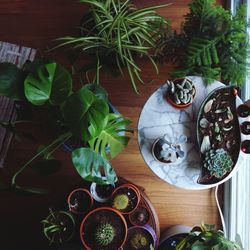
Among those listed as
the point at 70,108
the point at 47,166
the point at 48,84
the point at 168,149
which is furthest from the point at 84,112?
the point at 168,149

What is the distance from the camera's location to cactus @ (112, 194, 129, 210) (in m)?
1.46

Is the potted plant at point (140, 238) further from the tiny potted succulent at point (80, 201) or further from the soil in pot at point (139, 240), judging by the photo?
the tiny potted succulent at point (80, 201)

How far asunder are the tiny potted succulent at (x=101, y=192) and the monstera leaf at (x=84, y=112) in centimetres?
40

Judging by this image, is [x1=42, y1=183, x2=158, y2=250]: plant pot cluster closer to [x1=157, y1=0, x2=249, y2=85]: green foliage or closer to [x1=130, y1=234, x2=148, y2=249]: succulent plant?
[x1=130, y1=234, x2=148, y2=249]: succulent plant

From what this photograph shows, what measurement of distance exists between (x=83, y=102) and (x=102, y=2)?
0.68m

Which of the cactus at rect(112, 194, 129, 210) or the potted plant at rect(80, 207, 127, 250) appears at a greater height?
the cactus at rect(112, 194, 129, 210)

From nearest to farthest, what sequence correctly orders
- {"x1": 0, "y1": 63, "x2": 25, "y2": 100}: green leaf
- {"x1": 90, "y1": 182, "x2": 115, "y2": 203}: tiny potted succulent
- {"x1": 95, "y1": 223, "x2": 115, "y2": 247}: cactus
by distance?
{"x1": 0, "y1": 63, "x2": 25, "y2": 100}: green leaf, {"x1": 95, "y1": 223, "x2": 115, "y2": 247}: cactus, {"x1": 90, "y1": 182, "x2": 115, "y2": 203}: tiny potted succulent

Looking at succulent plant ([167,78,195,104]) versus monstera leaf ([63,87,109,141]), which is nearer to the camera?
monstera leaf ([63,87,109,141])

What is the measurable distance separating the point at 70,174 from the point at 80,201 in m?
0.36

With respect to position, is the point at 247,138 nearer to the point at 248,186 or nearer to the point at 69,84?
the point at 248,186

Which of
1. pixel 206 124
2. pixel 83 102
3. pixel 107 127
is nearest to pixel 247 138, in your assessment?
pixel 206 124

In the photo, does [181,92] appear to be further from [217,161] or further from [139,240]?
[139,240]

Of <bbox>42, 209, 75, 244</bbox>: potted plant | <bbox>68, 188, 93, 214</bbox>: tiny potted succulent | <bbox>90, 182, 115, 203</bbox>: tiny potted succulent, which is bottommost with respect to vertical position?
A: <bbox>42, 209, 75, 244</bbox>: potted plant

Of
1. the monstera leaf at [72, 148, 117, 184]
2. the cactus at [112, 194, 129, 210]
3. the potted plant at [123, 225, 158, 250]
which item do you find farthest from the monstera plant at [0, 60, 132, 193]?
the potted plant at [123, 225, 158, 250]
